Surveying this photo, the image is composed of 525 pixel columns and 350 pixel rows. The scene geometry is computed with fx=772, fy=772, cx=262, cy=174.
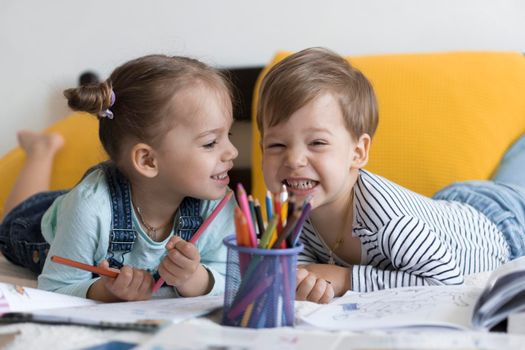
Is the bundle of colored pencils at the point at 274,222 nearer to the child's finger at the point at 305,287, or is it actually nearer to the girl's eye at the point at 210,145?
the child's finger at the point at 305,287

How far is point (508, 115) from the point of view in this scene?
1895 millimetres

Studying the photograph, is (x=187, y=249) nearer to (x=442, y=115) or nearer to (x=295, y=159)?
(x=295, y=159)

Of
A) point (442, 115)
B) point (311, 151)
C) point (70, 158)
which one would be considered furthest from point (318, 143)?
point (70, 158)

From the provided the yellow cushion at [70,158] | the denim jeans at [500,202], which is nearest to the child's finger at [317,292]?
the denim jeans at [500,202]

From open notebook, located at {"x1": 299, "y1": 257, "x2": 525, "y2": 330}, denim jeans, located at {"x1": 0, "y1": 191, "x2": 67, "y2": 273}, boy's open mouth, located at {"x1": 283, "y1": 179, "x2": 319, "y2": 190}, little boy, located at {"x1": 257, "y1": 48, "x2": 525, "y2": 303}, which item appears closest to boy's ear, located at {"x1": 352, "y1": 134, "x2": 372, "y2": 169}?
little boy, located at {"x1": 257, "y1": 48, "x2": 525, "y2": 303}

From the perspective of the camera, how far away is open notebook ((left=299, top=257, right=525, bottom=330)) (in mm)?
987

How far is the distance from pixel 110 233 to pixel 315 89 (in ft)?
1.47

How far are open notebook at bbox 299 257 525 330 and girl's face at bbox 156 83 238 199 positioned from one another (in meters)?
0.37

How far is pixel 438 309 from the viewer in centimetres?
104

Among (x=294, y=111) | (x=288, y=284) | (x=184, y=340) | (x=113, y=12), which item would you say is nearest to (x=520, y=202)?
(x=294, y=111)

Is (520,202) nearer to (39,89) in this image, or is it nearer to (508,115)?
(508,115)

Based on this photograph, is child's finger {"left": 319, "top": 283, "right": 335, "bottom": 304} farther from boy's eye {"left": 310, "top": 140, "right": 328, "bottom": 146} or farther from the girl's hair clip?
the girl's hair clip

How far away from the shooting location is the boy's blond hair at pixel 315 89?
4.42ft

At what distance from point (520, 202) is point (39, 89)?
1.58m
